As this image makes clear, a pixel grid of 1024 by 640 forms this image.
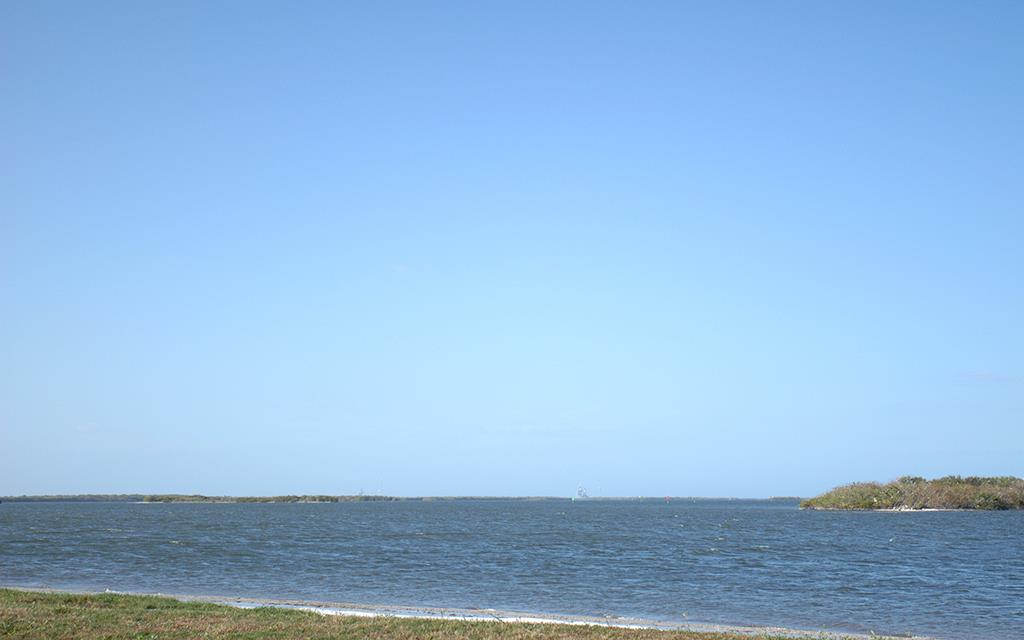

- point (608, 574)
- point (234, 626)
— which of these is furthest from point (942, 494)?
point (234, 626)

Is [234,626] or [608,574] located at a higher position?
[234,626]

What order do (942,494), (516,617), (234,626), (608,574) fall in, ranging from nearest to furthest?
(234,626) → (516,617) → (608,574) → (942,494)

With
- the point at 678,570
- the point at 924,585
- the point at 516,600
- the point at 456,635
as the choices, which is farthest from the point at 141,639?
the point at 924,585

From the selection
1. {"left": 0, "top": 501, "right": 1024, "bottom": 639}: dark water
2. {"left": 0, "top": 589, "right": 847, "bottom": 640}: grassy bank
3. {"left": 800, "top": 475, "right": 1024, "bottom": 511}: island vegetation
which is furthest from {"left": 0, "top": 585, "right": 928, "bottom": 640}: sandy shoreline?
{"left": 800, "top": 475, "right": 1024, "bottom": 511}: island vegetation

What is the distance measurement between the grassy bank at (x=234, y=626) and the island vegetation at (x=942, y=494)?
136 m

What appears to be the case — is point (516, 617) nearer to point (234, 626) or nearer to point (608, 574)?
point (234, 626)

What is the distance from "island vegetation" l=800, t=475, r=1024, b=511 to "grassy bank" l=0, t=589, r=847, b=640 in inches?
5371

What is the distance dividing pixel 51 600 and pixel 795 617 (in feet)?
77.2

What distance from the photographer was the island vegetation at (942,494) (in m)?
140

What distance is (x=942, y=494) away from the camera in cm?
14075

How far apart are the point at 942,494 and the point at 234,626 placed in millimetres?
142991

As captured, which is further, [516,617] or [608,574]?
[608,574]

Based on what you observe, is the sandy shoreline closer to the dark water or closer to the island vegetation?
the dark water

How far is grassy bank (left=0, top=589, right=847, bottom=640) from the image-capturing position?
20266mm
